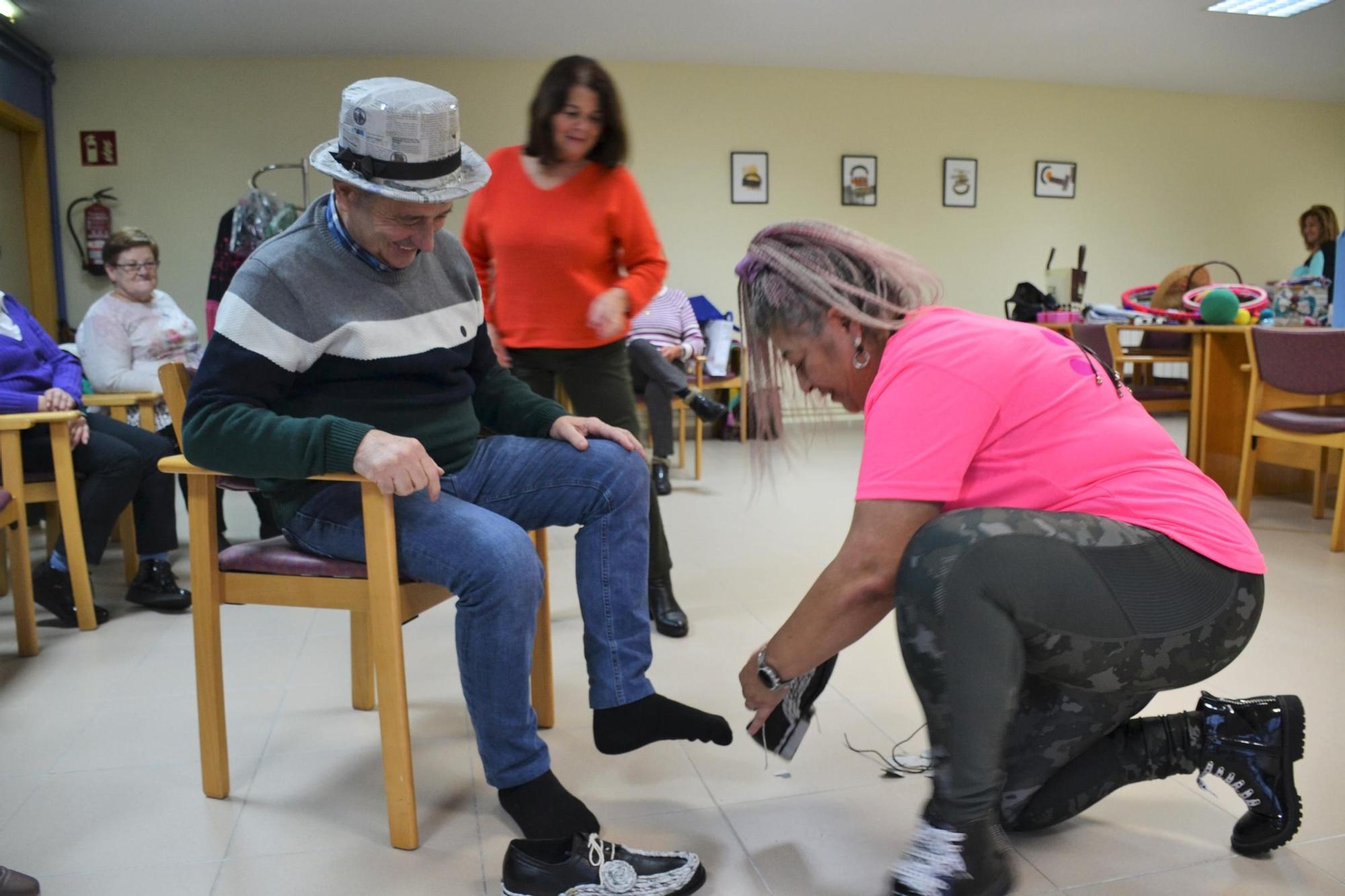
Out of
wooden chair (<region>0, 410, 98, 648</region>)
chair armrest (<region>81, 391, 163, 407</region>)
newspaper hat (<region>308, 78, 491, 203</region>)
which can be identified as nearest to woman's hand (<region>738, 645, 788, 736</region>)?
newspaper hat (<region>308, 78, 491, 203</region>)

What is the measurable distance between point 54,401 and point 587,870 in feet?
7.07

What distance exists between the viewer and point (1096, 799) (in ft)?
4.27

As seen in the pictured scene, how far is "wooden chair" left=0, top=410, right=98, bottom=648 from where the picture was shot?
2.18 metres

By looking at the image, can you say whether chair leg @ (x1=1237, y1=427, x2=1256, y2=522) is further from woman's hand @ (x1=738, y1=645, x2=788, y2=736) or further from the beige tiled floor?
woman's hand @ (x1=738, y1=645, x2=788, y2=736)

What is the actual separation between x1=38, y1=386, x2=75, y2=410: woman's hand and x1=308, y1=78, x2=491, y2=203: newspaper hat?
170cm

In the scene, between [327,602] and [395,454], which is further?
[327,602]

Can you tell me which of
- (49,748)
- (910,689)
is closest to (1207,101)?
(910,689)

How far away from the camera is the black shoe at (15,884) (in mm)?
1188

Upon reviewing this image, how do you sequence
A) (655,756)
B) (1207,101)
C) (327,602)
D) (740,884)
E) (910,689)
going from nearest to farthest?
(740,884) → (327,602) → (655,756) → (910,689) → (1207,101)

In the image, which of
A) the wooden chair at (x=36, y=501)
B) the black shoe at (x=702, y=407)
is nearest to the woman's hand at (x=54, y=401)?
the wooden chair at (x=36, y=501)

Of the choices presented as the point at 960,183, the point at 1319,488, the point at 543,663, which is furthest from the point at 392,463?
the point at 960,183

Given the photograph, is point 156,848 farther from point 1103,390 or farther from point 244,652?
point 1103,390

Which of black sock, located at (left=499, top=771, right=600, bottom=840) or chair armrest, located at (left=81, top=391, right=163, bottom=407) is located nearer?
black sock, located at (left=499, top=771, right=600, bottom=840)

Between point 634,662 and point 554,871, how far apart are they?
0.31 meters
